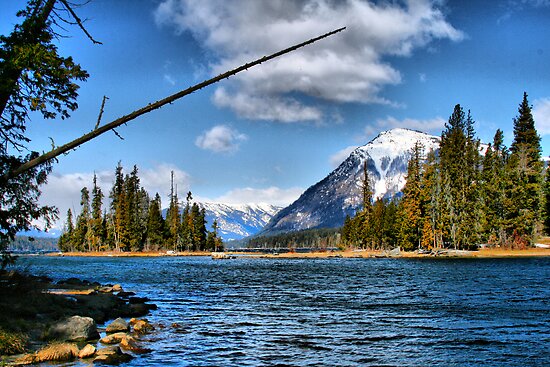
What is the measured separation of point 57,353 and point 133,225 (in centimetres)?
13111

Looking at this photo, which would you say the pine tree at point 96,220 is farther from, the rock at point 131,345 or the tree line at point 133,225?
the rock at point 131,345

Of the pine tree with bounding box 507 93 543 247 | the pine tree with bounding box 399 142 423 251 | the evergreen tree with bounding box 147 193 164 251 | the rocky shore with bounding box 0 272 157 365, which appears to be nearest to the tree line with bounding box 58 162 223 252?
the evergreen tree with bounding box 147 193 164 251

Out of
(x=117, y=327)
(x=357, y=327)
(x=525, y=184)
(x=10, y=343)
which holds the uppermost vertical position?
(x=525, y=184)

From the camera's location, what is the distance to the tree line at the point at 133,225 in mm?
140375

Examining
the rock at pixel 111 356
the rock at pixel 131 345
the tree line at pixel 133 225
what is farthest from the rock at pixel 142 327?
the tree line at pixel 133 225

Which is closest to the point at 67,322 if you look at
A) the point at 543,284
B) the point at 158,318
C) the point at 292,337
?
the point at 158,318

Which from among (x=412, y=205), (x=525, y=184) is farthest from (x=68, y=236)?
(x=525, y=184)

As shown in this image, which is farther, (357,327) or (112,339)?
(357,327)

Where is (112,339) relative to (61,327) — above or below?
below

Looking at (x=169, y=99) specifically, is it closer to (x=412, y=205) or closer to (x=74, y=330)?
(x=74, y=330)

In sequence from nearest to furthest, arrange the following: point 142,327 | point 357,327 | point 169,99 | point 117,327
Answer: point 169,99
point 117,327
point 142,327
point 357,327

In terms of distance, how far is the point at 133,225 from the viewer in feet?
461

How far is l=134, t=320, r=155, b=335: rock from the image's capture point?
1976 cm

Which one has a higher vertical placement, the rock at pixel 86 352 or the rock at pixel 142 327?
the rock at pixel 86 352
